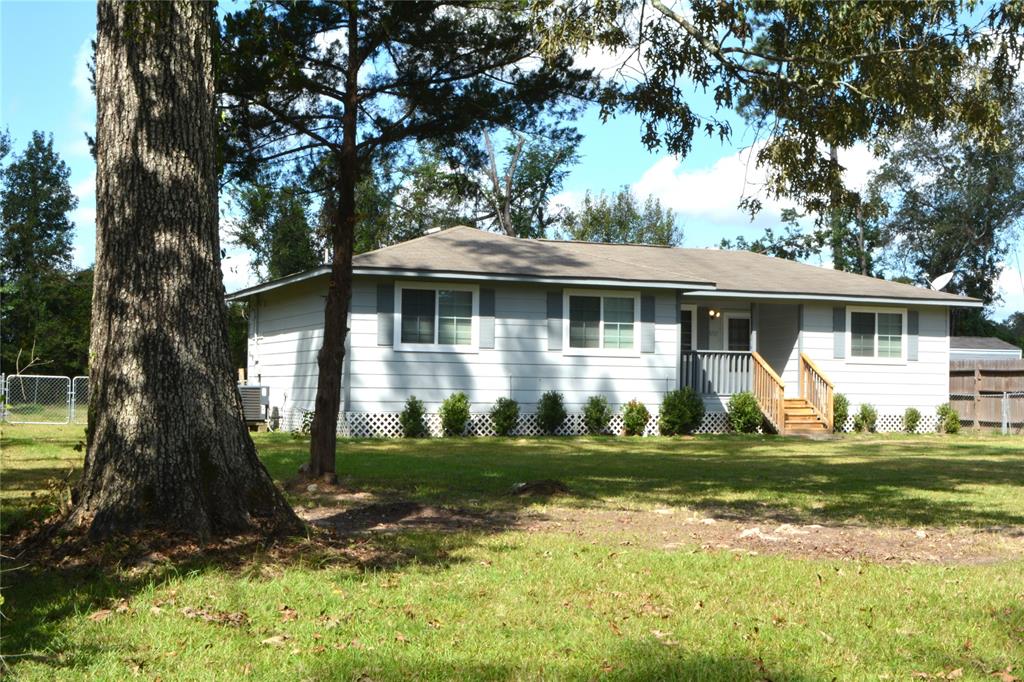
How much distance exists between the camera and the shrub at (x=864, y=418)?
2452cm

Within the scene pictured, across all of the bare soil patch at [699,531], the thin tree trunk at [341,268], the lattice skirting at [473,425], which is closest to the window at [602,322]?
the lattice skirting at [473,425]

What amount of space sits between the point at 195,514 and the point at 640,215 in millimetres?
47339

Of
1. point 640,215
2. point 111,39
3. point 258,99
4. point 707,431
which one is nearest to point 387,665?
point 111,39

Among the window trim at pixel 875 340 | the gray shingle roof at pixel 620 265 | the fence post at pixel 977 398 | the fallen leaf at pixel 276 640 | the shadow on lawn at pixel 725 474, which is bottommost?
the shadow on lawn at pixel 725 474

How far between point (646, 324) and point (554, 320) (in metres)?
2.06

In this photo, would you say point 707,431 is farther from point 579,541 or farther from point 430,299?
point 579,541

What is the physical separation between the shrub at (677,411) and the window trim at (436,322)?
14.3ft

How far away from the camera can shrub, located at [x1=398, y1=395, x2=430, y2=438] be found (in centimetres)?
2072

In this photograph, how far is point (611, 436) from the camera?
869 inches

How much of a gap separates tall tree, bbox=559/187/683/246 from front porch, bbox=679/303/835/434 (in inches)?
855

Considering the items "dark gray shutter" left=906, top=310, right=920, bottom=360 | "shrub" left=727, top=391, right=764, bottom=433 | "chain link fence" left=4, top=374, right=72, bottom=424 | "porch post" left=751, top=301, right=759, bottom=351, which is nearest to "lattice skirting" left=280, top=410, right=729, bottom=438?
"shrub" left=727, top=391, right=764, bottom=433

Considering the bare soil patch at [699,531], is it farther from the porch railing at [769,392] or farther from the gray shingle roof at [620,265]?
the porch railing at [769,392]

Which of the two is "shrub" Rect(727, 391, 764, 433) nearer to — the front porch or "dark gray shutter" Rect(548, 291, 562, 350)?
the front porch

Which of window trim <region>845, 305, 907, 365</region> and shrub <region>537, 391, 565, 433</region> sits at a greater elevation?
window trim <region>845, 305, 907, 365</region>
